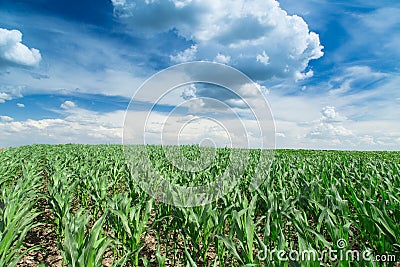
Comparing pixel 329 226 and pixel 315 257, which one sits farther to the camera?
pixel 329 226

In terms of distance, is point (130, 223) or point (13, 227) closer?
point (13, 227)

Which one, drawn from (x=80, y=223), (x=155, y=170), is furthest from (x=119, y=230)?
(x=155, y=170)

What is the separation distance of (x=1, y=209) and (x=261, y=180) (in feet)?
15.2

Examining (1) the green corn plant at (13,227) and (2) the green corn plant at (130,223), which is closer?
(1) the green corn plant at (13,227)

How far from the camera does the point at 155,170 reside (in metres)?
7.79

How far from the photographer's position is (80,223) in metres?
3.03

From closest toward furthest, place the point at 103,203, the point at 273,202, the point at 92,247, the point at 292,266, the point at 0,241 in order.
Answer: the point at 292,266, the point at 92,247, the point at 0,241, the point at 273,202, the point at 103,203

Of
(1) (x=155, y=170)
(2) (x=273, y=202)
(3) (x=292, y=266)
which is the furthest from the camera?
(1) (x=155, y=170)

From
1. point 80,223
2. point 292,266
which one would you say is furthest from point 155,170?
point 292,266

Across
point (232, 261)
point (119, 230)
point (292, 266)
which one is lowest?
point (232, 261)

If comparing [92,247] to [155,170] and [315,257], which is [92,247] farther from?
[155,170]

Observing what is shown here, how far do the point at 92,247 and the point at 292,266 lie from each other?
1.75 meters

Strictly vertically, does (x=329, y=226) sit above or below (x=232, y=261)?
above

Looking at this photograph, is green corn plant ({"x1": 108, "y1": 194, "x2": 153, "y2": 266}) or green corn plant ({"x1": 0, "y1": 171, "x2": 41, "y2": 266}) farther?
green corn plant ({"x1": 108, "y1": 194, "x2": 153, "y2": 266})
